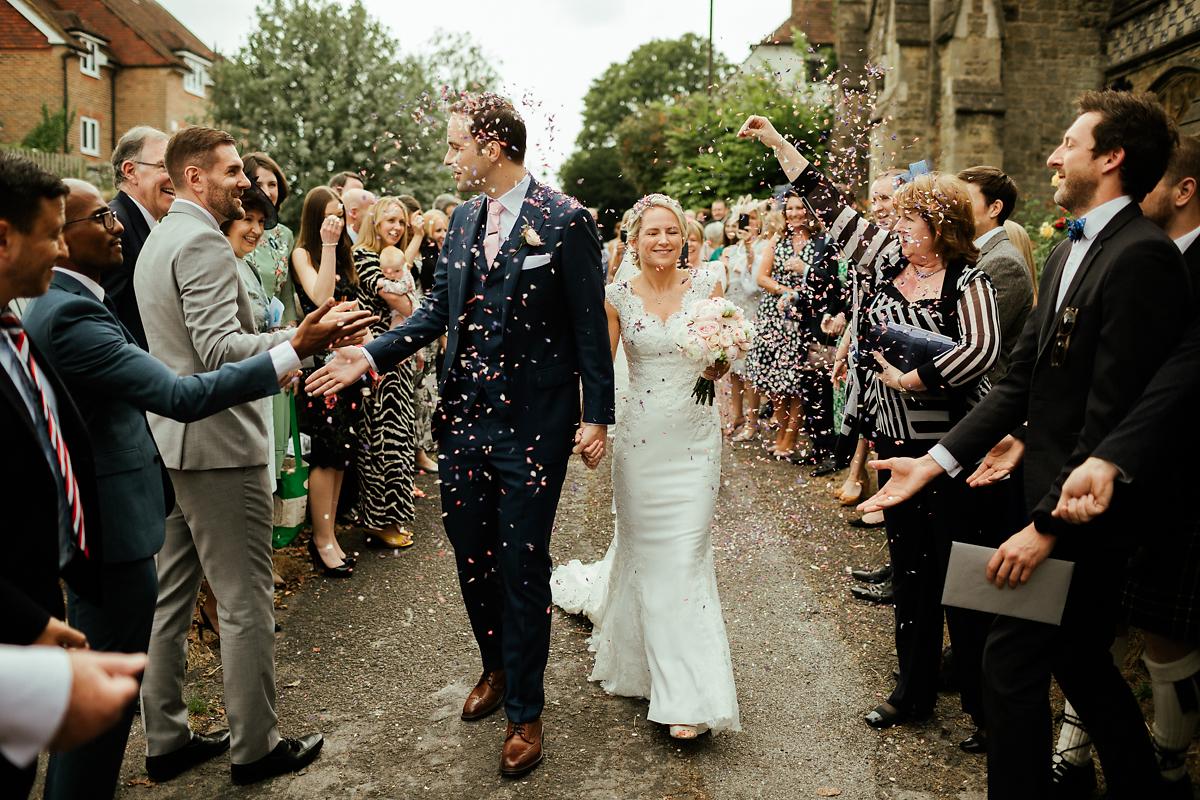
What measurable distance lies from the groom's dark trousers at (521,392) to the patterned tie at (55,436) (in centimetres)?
177

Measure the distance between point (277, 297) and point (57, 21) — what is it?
38.5 metres

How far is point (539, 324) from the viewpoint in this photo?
4.08 m

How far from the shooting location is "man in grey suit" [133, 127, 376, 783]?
3557 millimetres

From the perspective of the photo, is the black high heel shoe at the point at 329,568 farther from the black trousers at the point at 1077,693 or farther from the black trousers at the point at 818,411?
the black trousers at the point at 818,411

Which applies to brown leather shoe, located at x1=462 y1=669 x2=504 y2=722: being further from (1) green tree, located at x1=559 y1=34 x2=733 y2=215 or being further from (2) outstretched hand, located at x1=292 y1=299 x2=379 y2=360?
(1) green tree, located at x1=559 y1=34 x2=733 y2=215

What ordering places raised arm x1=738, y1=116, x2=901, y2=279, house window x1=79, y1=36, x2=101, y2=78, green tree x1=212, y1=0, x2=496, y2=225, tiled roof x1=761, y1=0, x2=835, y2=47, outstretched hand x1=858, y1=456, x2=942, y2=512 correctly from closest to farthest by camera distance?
outstretched hand x1=858, y1=456, x2=942, y2=512 → raised arm x1=738, y1=116, x2=901, y2=279 → green tree x1=212, y1=0, x2=496, y2=225 → tiled roof x1=761, y1=0, x2=835, y2=47 → house window x1=79, y1=36, x2=101, y2=78

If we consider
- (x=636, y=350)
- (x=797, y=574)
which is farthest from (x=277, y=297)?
(x=797, y=574)

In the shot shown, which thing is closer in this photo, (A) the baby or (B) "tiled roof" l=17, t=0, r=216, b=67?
(A) the baby

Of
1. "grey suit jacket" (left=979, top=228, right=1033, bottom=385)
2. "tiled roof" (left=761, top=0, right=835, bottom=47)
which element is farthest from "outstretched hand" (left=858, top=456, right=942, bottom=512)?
"tiled roof" (left=761, top=0, right=835, bottom=47)

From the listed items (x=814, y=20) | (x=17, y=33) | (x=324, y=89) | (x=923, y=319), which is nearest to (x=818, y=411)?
(x=923, y=319)

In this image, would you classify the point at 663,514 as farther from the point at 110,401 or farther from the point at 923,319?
the point at 110,401

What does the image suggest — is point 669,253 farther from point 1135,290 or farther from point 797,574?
point 797,574

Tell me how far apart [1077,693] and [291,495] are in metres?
→ 4.83

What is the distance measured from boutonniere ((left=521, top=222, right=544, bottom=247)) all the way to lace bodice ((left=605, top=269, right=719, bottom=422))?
2.83 ft
